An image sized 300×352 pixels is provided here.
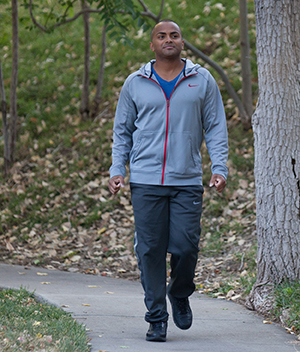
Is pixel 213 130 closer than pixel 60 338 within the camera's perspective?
No

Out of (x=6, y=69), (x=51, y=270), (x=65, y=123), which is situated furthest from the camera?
(x=6, y=69)

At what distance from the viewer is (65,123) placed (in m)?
10.5

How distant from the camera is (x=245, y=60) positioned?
8391 millimetres

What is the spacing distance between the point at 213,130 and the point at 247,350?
4.90 ft

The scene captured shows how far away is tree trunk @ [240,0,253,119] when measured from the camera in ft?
27.4

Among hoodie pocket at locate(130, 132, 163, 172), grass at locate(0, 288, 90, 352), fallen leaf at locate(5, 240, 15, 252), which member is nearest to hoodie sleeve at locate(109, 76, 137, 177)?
A: hoodie pocket at locate(130, 132, 163, 172)

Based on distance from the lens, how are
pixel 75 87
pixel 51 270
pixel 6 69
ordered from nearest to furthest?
pixel 51 270, pixel 75 87, pixel 6 69

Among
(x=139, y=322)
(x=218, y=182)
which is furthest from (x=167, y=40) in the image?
(x=139, y=322)

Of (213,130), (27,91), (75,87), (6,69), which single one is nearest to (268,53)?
(213,130)

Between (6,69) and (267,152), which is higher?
(6,69)

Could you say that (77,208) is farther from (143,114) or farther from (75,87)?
(143,114)

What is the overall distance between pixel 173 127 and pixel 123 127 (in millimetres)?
394

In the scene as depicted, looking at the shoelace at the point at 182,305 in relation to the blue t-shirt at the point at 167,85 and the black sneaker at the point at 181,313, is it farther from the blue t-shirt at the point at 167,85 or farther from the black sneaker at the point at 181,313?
the blue t-shirt at the point at 167,85

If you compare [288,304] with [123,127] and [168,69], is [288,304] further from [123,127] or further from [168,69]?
[168,69]
